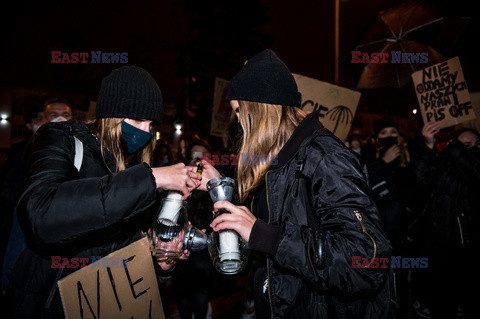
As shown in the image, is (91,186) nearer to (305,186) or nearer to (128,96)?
(128,96)

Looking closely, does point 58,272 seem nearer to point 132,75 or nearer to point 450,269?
point 132,75

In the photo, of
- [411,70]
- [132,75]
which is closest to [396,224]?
[411,70]

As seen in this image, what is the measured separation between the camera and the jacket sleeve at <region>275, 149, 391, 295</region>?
5.14 ft

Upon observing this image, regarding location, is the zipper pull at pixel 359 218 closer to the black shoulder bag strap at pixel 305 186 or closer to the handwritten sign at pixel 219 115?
Result: the black shoulder bag strap at pixel 305 186

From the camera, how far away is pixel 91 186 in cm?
145

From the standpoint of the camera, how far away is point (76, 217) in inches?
54.9

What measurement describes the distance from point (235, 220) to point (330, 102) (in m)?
3.33

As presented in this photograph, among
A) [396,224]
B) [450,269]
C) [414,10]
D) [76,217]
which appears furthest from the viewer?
[414,10]

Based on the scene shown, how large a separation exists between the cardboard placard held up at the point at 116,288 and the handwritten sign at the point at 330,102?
10.4 ft

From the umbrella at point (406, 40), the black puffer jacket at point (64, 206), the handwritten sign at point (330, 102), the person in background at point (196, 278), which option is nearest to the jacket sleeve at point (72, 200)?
the black puffer jacket at point (64, 206)

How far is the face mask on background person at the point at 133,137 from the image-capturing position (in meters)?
2.18

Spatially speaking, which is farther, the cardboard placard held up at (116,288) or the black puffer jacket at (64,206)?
the cardboard placard held up at (116,288)

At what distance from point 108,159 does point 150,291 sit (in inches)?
32.4

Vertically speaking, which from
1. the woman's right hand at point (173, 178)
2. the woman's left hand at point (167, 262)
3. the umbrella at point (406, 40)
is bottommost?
the woman's left hand at point (167, 262)
